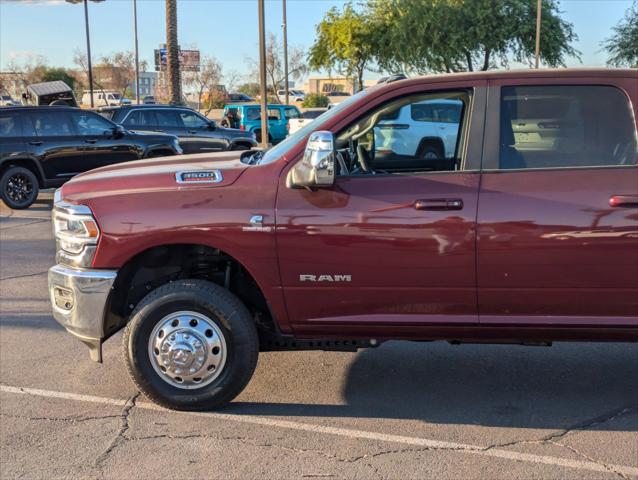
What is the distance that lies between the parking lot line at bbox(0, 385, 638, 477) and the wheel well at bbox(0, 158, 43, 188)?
9.43 meters

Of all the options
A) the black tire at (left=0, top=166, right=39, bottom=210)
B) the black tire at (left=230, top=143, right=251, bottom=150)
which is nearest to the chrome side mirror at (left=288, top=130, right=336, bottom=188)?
the black tire at (left=0, top=166, right=39, bottom=210)

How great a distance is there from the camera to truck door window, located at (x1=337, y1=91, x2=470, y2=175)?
443cm

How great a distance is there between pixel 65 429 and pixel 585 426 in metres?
3.09

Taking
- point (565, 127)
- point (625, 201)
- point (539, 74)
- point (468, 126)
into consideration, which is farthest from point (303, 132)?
point (625, 201)

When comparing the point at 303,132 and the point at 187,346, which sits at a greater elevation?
the point at 303,132

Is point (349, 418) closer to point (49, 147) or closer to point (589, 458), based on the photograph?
point (589, 458)

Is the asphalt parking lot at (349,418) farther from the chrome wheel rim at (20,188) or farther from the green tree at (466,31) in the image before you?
the green tree at (466,31)

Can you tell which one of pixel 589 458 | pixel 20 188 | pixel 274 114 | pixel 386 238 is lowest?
pixel 589 458

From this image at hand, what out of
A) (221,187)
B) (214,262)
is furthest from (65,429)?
(221,187)

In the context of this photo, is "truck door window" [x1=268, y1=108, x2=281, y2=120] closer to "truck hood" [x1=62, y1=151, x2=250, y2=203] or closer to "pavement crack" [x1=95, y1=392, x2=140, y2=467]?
"truck hood" [x1=62, y1=151, x2=250, y2=203]

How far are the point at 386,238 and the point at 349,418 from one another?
1142 mm

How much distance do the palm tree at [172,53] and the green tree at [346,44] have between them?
519 inches

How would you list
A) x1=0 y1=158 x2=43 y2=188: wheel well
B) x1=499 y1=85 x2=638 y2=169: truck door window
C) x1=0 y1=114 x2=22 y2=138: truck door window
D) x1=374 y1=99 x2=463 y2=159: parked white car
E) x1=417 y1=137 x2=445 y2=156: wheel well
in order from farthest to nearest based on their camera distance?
x1=0 y1=158 x2=43 y2=188: wheel well → x1=0 y1=114 x2=22 y2=138: truck door window → x1=417 y1=137 x2=445 y2=156: wheel well → x1=374 y1=99 x2=463 y2=159: parked white car → x1=499 y1=85 x2=638 y2=169: truck door window

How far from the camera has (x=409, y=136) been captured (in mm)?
5543
